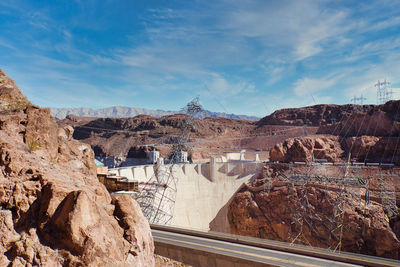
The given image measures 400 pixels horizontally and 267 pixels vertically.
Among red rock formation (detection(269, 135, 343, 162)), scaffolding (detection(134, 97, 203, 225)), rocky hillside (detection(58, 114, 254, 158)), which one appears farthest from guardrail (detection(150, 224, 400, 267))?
rocky hillside (detection(58, 114, 254, 158))

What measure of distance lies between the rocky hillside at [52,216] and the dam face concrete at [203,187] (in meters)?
21.0

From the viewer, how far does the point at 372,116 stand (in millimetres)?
43688

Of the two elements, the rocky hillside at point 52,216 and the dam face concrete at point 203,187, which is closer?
the rocky hillside at point 52,216

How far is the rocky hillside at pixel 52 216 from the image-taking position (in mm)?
3377

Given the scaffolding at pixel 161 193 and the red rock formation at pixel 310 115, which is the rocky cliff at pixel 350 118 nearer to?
the red rock formation at pixel 310 115

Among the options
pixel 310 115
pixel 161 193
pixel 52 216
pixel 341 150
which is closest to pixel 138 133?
pixel 161 193

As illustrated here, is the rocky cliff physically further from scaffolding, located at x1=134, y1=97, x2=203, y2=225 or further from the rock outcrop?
scaffolding, located at x1=134, y1=97, x2=203, y2=225

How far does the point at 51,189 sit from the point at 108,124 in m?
77.4

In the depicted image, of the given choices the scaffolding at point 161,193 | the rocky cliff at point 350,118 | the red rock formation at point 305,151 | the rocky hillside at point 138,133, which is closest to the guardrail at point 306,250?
the scaffolding at point 161,193

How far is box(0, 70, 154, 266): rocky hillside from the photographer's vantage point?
11.1ft

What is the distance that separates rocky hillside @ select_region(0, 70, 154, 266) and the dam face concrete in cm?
2103

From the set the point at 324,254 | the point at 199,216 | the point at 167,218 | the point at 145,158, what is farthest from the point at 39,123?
the point at 145,158

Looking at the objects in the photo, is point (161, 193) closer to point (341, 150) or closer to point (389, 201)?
point (389, 201)

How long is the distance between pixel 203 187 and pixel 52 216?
31037 mm
